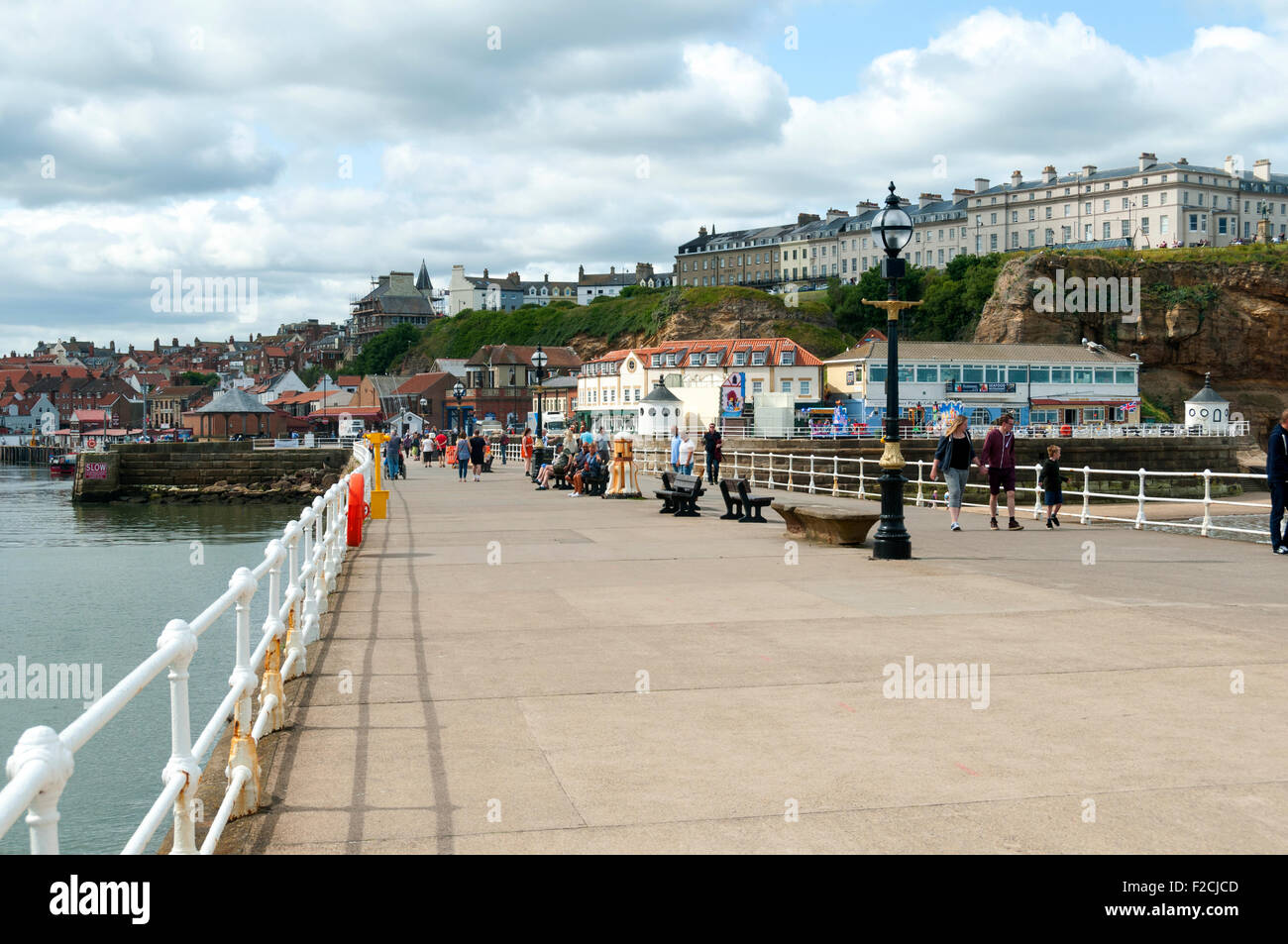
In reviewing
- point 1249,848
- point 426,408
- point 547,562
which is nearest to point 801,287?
point 426,408

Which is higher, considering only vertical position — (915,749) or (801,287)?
(801,287)

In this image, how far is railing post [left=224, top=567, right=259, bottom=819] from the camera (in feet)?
16.8

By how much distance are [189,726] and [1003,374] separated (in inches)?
3193

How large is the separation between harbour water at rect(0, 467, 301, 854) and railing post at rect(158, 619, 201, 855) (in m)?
2.02

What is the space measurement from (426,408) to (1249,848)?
138941 mm

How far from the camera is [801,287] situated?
495 feet

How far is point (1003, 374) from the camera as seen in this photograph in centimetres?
8144

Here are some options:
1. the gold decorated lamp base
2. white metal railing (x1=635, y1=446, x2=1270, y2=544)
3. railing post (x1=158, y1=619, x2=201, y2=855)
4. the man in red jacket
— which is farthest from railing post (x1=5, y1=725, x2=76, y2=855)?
white metal railing (x1=635, y1=446, x2=1270, y2=544)

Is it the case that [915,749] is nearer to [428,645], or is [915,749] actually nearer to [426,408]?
[428,645]

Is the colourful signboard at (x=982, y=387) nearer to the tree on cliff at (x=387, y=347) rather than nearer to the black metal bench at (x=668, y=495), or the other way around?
the black metal bench at (x=668, y=495)

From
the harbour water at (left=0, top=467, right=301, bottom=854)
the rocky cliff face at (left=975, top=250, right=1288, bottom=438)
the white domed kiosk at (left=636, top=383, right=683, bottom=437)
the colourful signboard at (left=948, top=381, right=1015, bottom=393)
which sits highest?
the rocky cliff face at (left=975, top=250, right=1288, bottom=438)

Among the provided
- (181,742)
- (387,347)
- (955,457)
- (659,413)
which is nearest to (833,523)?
(955,457)

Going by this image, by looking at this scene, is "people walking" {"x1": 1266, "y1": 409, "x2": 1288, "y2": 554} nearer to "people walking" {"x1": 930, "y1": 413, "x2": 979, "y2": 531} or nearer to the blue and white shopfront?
"people walking" {"x1": 930, "y1": 413, "x2": 979, "y2": 531}
